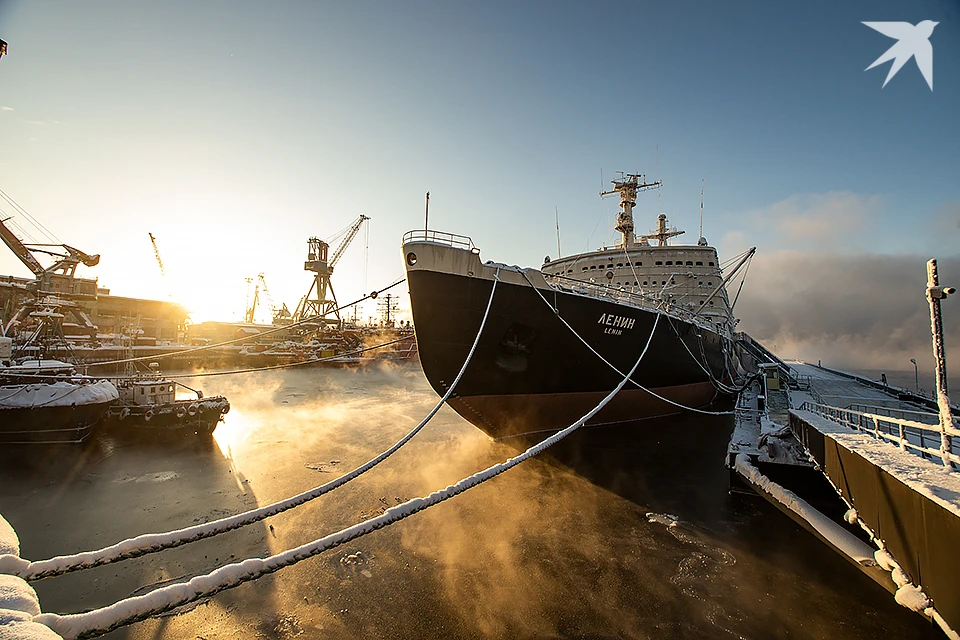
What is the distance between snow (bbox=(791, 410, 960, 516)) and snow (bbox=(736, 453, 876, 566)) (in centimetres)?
171

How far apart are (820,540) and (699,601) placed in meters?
3.25

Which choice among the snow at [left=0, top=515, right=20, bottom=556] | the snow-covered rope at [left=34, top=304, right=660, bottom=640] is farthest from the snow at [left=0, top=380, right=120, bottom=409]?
the snow-covered rope at [left=34, top=304, right=660, bottom=640]

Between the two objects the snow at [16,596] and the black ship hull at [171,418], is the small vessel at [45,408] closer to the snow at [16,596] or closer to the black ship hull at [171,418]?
the black ship hull at [171,418]

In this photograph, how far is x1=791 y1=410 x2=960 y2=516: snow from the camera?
3.12 meters

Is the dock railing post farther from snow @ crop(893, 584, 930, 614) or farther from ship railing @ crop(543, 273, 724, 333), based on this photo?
ship railing @ crop(543, 273, 724, 333)

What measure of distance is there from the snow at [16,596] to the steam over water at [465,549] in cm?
377

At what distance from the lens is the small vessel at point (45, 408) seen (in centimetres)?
1166

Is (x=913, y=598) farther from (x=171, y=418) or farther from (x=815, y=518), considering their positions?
(x=171, y=418)

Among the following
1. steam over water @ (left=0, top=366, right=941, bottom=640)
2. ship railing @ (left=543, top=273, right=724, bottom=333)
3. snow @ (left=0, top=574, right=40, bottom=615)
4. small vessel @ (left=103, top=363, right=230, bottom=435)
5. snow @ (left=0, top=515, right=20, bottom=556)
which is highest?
ship railing @ (left=543, top=273, right=724, bottom=333)

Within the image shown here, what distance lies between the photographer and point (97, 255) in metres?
35.6

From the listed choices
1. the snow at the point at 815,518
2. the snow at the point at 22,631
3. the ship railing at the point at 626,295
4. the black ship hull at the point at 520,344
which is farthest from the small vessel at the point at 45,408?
the snow at the point at 815,518

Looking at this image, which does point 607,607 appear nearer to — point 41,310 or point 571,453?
point 571,453

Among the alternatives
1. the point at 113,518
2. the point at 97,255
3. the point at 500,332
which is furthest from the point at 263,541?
the point at 97,255

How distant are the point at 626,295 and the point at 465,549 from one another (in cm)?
1197
